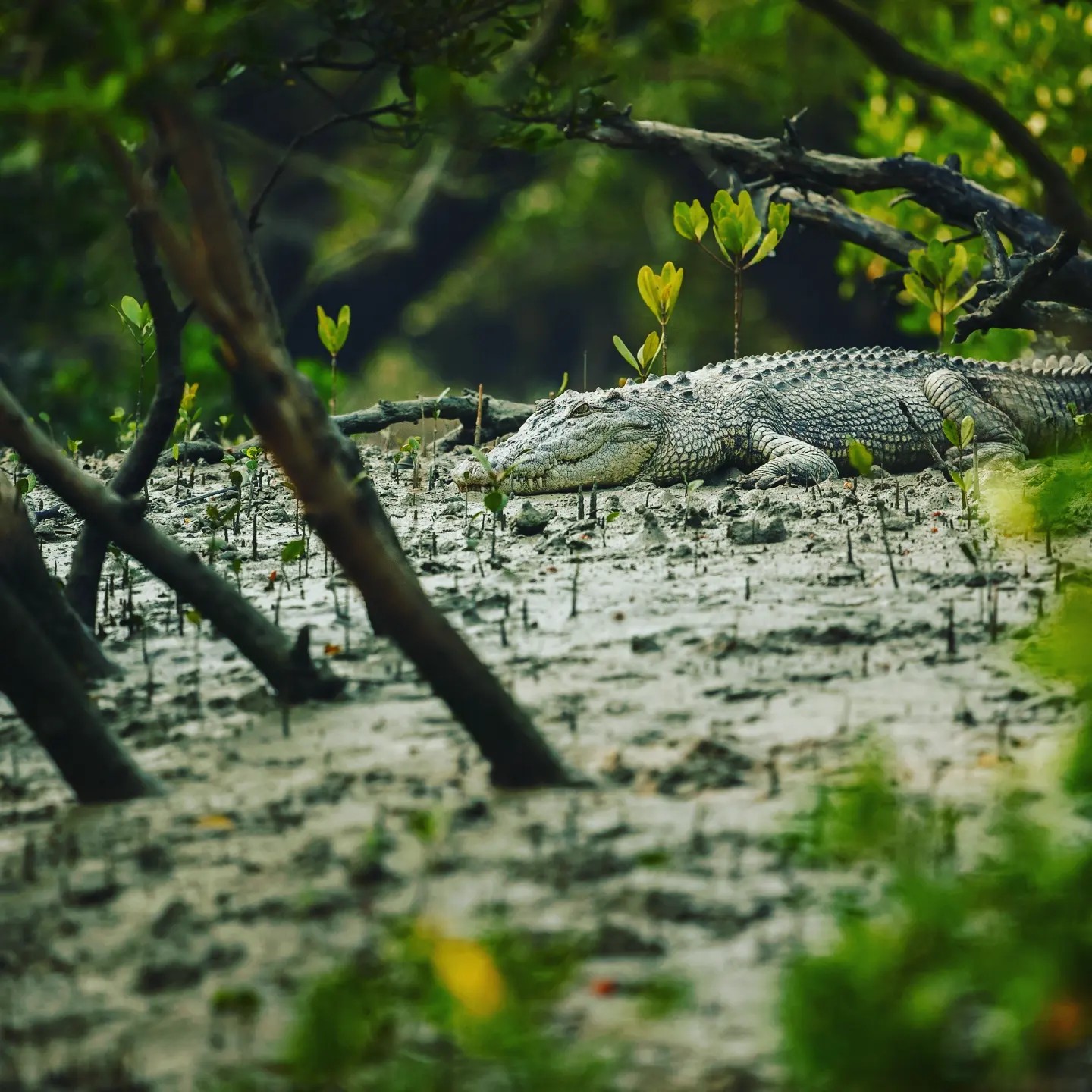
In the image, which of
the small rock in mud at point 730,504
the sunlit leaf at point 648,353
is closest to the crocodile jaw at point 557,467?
the sunlit leaf at point 648,353

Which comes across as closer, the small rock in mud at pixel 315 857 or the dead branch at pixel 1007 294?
the small rock in mud at pixel 315 857

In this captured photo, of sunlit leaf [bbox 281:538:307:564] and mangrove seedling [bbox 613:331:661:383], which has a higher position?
mangrove seedling [bbox 613:331:661:383]

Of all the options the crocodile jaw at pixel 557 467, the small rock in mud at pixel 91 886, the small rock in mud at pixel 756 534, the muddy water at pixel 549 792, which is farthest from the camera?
the crocodile jaw at pixel 557 467

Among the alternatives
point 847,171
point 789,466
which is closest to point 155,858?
point 789,466

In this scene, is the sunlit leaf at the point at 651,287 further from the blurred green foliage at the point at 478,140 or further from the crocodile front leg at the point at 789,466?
the blurred green foliage at the point at 478,140

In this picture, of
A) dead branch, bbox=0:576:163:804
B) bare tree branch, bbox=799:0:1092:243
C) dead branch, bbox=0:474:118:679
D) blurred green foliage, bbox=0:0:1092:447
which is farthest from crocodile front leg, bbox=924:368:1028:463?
dead branch, bbox=0:576:163:804

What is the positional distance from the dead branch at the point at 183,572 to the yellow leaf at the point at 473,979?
1.97 meters

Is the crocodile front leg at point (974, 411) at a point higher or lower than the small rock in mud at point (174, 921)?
higher

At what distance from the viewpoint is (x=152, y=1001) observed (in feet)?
7.41

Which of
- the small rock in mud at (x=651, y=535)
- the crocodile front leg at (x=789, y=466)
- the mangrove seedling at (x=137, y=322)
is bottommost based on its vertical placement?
the small rock in mud at (x=651, y=535)

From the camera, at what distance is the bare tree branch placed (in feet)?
9.02

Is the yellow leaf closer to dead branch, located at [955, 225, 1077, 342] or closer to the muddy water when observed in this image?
the muddy water

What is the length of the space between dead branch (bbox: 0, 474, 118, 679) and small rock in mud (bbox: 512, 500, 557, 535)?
1.97m

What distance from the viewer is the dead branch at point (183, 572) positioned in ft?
11.8
